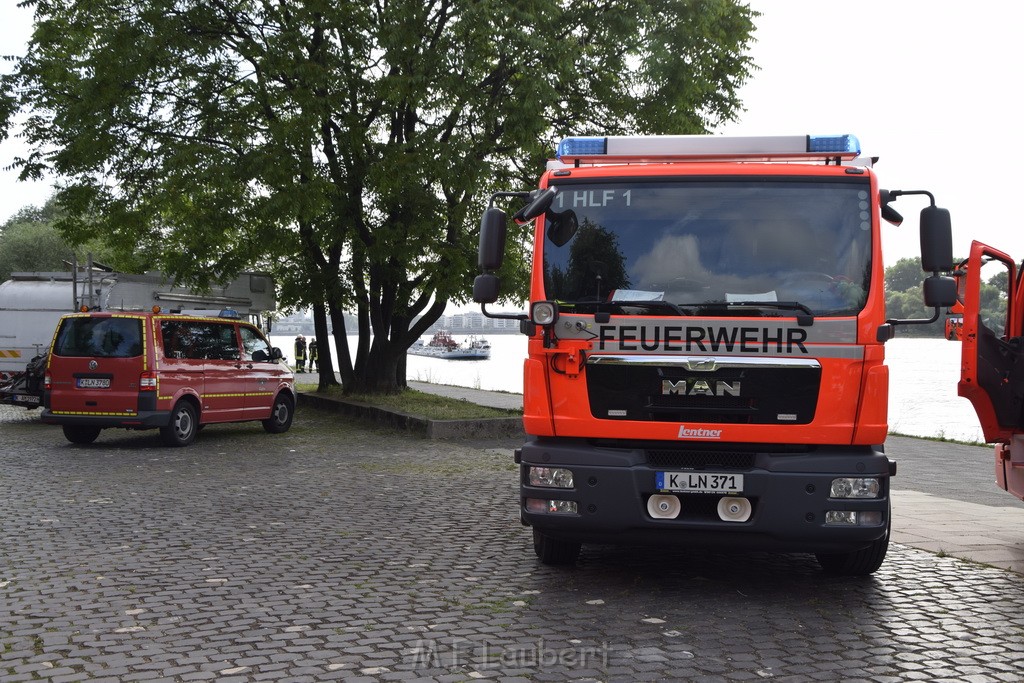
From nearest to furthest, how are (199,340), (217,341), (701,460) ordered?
1. (701,460)
2. (199,340)
3. (217,341)

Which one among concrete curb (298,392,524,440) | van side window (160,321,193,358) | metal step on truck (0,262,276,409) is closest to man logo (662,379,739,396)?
van side window (160,321,193,358)

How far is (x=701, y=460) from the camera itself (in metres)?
7.00

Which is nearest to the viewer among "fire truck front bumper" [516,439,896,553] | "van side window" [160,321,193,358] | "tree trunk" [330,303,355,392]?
"fire truck front bumper" [516,439,896,553]

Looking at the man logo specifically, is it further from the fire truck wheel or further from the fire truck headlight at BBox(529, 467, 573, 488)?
the fire truck wheel

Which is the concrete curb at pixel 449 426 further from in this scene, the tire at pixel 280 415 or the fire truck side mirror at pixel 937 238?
the fire truck side mirror at pixel 937 238

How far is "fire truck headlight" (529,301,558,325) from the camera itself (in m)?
7.16

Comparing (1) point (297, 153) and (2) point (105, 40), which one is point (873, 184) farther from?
(2) point (105, 40)

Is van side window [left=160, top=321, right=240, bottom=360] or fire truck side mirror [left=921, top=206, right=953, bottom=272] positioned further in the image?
van side window [left=160, top=321, right=240, bottom=360]

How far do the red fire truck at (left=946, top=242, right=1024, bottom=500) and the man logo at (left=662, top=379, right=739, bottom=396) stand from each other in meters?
2.60

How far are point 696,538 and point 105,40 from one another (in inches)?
688

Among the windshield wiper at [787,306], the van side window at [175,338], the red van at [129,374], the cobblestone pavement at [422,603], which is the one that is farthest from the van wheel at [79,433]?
the windshield wiper at [787,306]

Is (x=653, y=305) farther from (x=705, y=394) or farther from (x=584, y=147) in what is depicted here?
(x=584, y=147)

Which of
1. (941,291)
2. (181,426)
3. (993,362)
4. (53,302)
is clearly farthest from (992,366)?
(53,302)

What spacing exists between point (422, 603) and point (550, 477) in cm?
111
